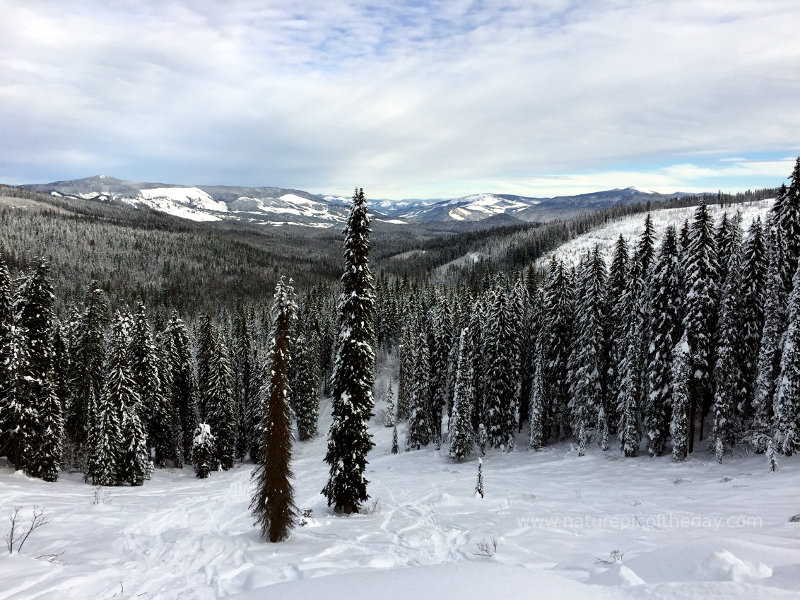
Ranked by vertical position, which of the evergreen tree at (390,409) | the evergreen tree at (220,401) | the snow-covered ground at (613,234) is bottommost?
the evergreen tree at (390,409)

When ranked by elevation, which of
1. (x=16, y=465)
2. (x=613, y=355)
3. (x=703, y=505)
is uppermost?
(x=613, y=355)

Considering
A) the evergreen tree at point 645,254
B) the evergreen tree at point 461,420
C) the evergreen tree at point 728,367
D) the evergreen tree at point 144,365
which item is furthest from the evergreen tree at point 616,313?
the evergreen tree at point 144,365

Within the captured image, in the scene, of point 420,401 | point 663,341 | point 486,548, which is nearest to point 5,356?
point 486,548

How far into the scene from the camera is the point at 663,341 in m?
30.7

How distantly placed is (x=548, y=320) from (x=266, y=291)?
17843 cm

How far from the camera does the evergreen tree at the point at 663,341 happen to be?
30047 millimetres

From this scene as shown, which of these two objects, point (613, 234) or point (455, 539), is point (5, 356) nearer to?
point (455, 539)

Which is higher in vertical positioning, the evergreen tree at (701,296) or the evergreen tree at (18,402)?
the evergreen tree at (701,296)

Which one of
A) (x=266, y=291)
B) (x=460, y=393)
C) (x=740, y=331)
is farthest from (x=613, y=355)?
(x=266, y=291)

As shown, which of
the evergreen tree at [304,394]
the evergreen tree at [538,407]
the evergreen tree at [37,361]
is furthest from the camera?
the evergreen tree at [304,394]

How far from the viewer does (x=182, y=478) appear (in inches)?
1604

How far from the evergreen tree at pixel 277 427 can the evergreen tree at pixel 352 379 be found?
448 centimetres

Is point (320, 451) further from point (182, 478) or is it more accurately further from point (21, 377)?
point (21, 377)

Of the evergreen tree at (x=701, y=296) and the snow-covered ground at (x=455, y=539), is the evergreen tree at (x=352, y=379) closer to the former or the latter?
the snow-covered ground at (x=455, y=539)
